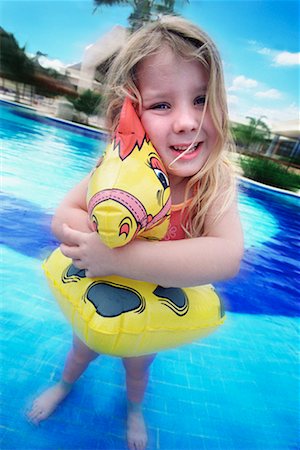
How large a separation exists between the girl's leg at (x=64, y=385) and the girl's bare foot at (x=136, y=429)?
0.93 feet

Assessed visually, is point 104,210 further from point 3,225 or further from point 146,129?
point 3,225

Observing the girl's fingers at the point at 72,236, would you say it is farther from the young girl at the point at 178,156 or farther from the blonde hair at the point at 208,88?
the blonde hair at the point at 208,88

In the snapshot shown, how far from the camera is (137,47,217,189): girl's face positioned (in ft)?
3.85

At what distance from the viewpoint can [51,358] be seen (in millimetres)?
1796

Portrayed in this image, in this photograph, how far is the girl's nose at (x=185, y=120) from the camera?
3.76 feet

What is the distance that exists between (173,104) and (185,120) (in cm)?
9

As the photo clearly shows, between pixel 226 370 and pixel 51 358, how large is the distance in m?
0.94

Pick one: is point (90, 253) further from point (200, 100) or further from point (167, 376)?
point (167, 376)

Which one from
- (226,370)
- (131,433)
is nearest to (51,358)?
(131,433)

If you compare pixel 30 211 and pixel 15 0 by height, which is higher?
pixel 15 0

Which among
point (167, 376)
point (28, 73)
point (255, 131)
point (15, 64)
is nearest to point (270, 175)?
point (255, 131)

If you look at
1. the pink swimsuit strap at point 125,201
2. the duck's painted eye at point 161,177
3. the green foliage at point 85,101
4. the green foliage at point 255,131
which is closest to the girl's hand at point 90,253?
the pink swimsuit strap at point 125,201

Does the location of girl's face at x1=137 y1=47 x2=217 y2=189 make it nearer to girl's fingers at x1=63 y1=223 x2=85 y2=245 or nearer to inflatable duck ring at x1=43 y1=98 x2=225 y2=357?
inflatable duck ring at x1=43 y1=98 x2=225 y2=357

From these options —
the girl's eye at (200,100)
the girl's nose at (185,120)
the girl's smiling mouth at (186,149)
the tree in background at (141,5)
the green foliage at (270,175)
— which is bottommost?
the green foliage at (270,175)
